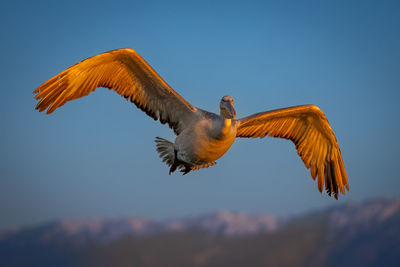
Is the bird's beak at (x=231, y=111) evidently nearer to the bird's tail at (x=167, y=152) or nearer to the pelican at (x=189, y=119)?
the pelican at (x=189, y=119)

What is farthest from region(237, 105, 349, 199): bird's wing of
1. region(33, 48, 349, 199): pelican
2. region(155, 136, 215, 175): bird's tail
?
region(155, 136, 215, 175): bird's tail

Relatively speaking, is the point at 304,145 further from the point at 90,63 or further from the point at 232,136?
the point at 90,63

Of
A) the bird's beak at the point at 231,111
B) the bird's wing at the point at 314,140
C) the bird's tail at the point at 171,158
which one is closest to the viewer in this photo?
the bird's beak at the point at 231,111

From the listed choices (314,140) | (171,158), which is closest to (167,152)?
(171,158)

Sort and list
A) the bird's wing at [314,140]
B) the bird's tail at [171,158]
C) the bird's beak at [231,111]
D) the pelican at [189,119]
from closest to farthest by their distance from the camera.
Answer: the bird's beak at [231,111] < the pelican at [189,119] < the bird's tail at [171,158] < the bird's wing at [314,140]

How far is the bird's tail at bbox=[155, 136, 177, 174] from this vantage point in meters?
7.65

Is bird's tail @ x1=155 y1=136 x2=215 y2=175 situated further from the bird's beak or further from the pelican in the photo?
the bird's beak

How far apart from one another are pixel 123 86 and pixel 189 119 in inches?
48.0

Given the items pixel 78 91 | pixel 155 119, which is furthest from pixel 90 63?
pixel 155 119

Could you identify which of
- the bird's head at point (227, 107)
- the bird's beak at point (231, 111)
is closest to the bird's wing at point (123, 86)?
the bird's head at point (227, 107)

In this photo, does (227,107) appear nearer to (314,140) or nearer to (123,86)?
(123,86)

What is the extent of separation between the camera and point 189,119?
720cm

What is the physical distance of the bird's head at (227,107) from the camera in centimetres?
642

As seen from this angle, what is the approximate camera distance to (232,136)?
6.66 m
